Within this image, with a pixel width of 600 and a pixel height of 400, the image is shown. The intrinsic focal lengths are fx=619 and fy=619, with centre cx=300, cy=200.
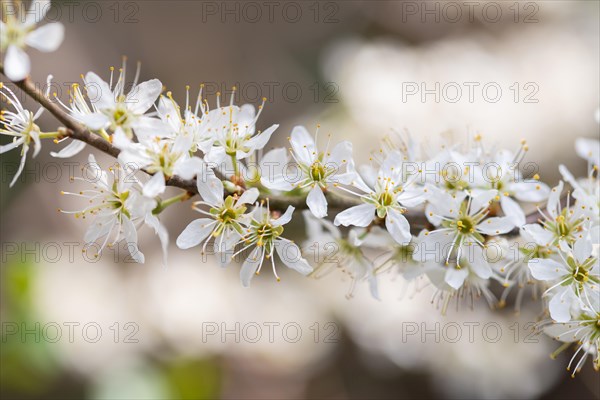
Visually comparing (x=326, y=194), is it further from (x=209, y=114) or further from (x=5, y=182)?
(x=5, y=182)

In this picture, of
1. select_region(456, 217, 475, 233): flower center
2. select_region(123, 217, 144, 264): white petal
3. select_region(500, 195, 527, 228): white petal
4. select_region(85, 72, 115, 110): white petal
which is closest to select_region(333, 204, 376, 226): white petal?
select_region(456, 217, 475, 233): flower center

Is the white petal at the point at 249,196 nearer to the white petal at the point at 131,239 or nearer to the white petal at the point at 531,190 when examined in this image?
the white petal at the point at 131,239

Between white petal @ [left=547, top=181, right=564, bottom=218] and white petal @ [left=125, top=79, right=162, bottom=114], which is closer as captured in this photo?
white petal @ [left=125, top=79, right=162, bottom=114]

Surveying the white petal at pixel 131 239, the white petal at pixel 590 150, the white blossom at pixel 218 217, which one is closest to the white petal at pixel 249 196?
the white blossom at pixel 218 217

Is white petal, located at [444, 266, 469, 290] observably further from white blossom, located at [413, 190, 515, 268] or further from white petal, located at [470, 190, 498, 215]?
white petal, located at [470, 190, 498, 215]

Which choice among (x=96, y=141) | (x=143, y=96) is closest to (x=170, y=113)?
(x=143, y=96)

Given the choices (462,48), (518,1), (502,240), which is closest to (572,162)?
(462,48)
